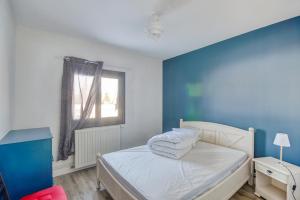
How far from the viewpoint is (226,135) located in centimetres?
272

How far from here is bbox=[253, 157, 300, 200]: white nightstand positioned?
1.78 metres

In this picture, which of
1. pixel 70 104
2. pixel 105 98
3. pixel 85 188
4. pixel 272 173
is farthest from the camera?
pixel 105 98

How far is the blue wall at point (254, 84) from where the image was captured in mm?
2109

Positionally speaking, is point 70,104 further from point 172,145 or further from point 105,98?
point 172,145

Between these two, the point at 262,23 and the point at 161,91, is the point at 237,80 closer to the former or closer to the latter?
the point at 262,23

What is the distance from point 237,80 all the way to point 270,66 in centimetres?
52

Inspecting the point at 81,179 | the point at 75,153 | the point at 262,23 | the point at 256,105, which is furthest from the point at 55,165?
the point at 262,23

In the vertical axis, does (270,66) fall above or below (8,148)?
above

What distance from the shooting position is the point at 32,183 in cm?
163

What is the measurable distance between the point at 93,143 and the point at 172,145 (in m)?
1.63

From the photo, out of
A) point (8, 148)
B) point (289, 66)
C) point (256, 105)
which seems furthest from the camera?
point (256, 105)

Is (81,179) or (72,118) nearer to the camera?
(81,179)

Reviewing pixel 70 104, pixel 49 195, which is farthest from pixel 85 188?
pixel 70 104

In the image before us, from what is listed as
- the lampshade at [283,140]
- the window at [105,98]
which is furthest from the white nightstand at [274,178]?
the window at [105,98]
